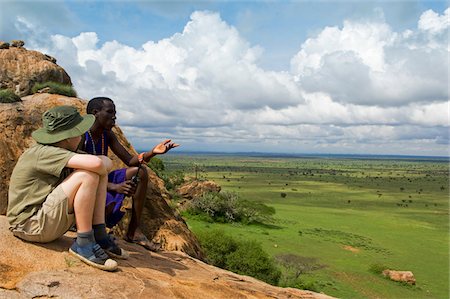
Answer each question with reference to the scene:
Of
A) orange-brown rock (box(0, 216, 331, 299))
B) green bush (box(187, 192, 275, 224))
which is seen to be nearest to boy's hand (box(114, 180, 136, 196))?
orange-brown rock (box(0, 216, 331, 299))

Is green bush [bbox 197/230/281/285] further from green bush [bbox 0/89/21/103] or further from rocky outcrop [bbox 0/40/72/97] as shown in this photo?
green bush [bbox 0/89/21/103]

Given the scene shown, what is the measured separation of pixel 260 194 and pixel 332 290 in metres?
56.5

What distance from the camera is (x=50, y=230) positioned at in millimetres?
4785

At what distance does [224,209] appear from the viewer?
44.2m

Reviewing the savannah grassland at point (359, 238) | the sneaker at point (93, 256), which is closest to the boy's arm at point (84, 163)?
the sneaker at point (93, 256)

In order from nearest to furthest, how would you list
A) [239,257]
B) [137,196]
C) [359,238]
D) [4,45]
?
[137,196] < [4,45] < [239,257] < [359,238]

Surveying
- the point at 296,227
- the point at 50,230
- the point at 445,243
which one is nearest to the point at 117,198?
the point at 50,230

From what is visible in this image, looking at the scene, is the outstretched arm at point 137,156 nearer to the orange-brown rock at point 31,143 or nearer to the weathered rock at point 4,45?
the orange-brown rock at point 31,143

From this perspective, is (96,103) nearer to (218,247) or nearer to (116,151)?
(116,151)

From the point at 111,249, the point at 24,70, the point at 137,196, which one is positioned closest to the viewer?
the point at 111,249

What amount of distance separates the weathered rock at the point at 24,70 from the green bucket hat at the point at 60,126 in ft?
32.6

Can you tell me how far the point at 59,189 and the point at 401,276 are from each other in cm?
3073

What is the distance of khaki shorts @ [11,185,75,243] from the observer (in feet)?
15.1

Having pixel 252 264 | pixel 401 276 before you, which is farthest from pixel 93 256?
pixel 401 276
